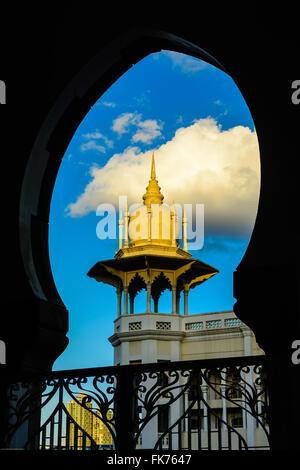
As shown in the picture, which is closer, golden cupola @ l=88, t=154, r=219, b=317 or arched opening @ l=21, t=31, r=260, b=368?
arched opening @ l=21, t=31, r=260, b=368

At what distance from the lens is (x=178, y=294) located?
102 ft

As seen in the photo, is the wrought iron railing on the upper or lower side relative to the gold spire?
lower

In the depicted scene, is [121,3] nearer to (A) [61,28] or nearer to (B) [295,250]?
(A) [61,28]

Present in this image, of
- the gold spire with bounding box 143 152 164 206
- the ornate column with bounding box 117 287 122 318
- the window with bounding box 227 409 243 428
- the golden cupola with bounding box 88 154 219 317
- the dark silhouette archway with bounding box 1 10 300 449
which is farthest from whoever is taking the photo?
the gold spire with bounding box 143 152 164 206

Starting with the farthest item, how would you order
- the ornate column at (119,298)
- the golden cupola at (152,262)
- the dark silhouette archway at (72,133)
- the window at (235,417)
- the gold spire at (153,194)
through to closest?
the gold spire at (153,194) < the ornate column at (119,298) < the golden cupola at (152,262) < the window at (235,417) < the dark silhouette archway at (72,133)

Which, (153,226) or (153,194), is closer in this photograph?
(153,226)

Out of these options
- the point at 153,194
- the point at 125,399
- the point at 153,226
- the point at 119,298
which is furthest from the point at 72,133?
the point at 153,194

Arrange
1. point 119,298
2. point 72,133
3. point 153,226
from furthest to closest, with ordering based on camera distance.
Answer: point 119,298 → point 153,226 → point 72,133

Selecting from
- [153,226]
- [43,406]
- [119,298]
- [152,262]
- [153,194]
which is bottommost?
[43,406]

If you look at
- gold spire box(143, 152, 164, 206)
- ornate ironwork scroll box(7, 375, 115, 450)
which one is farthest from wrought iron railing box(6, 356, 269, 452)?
gold spire box(143, 152, 164, 206)

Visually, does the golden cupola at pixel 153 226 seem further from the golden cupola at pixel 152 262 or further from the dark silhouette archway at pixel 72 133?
the dark silhouette archway at pixel 72 133

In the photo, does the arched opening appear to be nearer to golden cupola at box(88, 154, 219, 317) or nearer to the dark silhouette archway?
the dark silhouette archway

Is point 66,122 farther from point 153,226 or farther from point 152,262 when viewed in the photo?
point 153,226

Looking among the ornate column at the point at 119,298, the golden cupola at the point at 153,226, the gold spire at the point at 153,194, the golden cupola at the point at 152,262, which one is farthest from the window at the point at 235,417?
the gold spire at the point at 153,194
